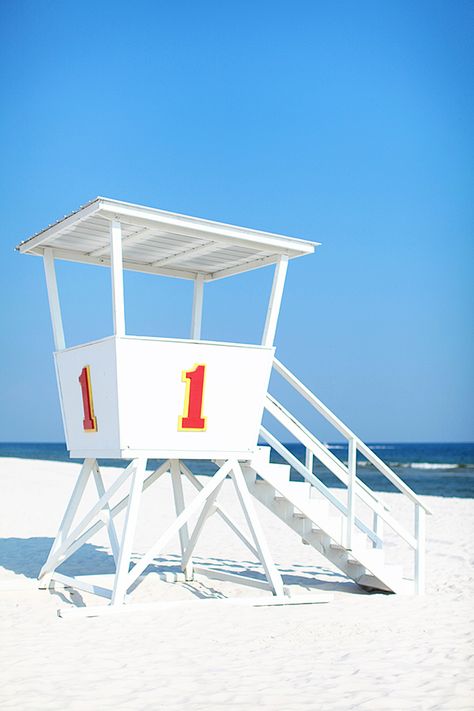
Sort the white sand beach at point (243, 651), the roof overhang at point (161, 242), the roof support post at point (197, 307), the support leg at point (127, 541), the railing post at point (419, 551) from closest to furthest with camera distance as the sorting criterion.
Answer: the white sand beach at point (243, 651)
the support leg at point (127, 541)
the roof overhang at point (161, 242)
the railing post at point (419, 551)
the roof support post at point (197, 307)

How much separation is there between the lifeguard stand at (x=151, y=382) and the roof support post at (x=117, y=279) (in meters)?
0.01

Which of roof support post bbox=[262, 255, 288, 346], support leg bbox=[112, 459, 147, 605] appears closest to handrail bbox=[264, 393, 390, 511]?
roof support post bbox=[262, 255, 288, 346]

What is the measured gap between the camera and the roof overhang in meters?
9.13

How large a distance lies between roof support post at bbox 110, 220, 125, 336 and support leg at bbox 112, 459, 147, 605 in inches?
56.4

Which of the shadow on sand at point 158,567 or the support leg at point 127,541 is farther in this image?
the shadow on sand at point 158,567

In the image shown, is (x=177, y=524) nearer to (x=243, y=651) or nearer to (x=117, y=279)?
(x=243, y=651)

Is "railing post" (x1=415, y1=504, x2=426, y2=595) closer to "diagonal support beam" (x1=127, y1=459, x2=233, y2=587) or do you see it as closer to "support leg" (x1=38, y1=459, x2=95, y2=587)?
"diagonal support beam" (x1=127, y1=459, x2=233, y2=587)

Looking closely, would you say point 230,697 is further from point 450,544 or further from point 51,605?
point 450,544

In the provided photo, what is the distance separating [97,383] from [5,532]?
814cm

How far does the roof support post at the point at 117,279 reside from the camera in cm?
899

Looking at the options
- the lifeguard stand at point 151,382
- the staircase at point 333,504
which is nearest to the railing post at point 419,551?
the staircase at point 333,504

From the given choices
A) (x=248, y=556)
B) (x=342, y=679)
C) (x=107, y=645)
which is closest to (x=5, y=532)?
(x=248, y=556)

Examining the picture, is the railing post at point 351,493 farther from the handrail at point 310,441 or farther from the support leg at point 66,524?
the support leg at point 66,524

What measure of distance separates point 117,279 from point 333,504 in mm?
3783
